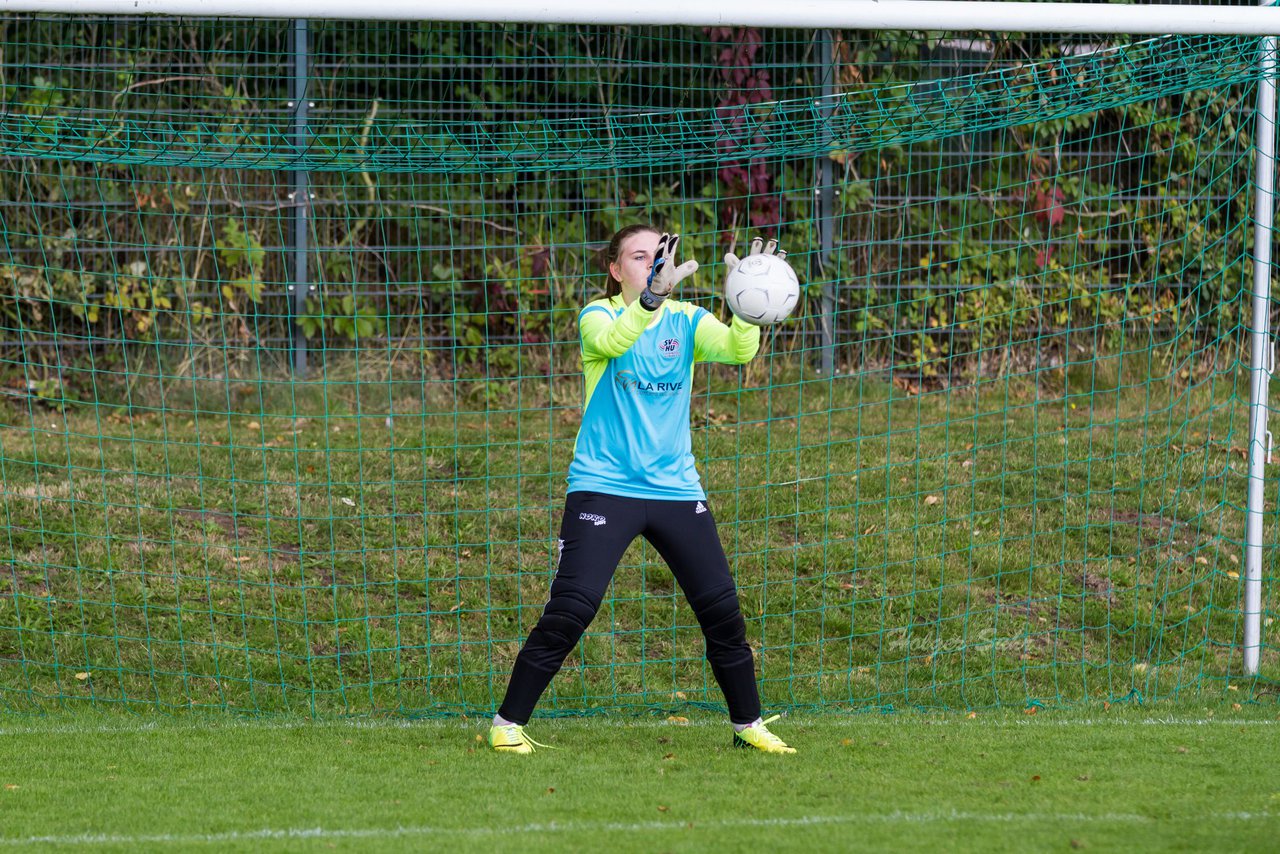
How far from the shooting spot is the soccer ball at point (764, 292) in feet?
13.5

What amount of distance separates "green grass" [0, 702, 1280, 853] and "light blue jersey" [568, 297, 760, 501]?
889 mm

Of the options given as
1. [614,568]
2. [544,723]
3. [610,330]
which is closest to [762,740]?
[614,568]

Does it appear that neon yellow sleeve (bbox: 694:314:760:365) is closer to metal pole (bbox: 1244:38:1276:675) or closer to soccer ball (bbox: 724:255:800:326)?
soccer ball (bbox: 724:255:800:326)

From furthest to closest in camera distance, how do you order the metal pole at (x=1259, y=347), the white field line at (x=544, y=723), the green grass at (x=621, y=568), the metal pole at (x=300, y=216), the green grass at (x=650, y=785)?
the metal pole at (x=300, y=216) → the green grass at (x=621, y=568) → the metal pole at (x=1259, y=347) → the white field line at (x=544, y=723) → the green grass at (x=650, y=785)

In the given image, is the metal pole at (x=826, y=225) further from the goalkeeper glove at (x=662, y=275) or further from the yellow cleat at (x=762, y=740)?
the goalkeeper glove at (x=662, y=275)

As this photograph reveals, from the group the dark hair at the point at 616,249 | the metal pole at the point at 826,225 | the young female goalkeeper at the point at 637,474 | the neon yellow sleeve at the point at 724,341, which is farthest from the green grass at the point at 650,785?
the metal pole at the point at 826,225

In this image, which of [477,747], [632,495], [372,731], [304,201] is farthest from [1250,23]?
[304,201]

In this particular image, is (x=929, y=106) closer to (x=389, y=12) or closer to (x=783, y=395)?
(x=389, y=12)

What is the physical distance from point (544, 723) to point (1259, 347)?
305cm

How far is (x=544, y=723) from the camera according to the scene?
16.2 ft

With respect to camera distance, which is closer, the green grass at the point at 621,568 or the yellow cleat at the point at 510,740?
the yellow cleat at the point at 510,740

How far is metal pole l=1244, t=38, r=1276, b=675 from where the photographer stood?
17.3 ft

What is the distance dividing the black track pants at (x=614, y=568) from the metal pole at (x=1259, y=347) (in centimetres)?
233

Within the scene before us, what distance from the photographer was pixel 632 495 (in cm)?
420
